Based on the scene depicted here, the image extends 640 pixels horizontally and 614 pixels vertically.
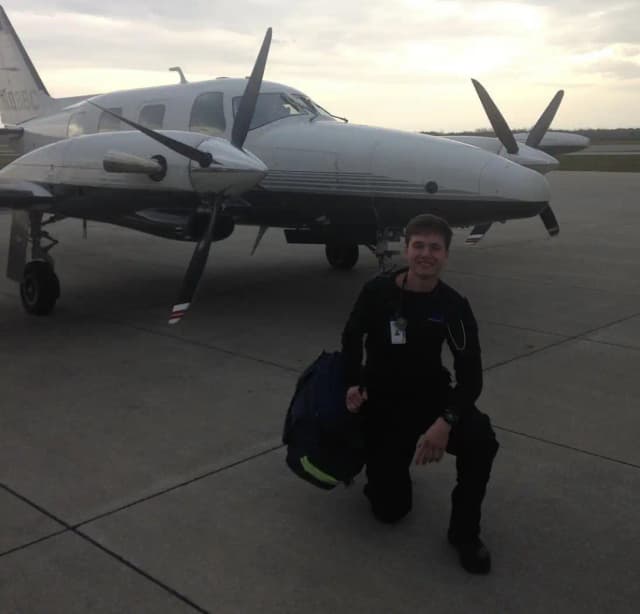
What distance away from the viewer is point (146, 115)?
32.1 feet

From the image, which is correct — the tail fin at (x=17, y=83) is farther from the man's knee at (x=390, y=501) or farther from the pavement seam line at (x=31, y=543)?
the man's knee at (x=390, y=501)

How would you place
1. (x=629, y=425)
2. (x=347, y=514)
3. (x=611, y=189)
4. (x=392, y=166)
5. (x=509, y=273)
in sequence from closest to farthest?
(x=347, y=514)
(x=629, y=425)
(x=392, y=166)
(x=509, y=273)
(x=611, y=189)

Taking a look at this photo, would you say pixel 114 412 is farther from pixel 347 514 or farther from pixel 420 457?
pixel 420 457

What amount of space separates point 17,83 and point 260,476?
518 inches

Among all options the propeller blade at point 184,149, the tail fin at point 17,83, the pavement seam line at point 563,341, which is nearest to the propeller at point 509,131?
the pavement seam line at point 563,341

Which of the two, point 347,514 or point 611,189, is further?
point 611,189

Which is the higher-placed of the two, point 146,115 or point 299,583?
point 146,115

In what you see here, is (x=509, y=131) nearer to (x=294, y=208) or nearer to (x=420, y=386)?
(x=294, y=208)

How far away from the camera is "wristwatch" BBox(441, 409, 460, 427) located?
3334 mm

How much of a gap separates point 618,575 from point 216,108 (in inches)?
295

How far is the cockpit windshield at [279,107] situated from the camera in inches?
357

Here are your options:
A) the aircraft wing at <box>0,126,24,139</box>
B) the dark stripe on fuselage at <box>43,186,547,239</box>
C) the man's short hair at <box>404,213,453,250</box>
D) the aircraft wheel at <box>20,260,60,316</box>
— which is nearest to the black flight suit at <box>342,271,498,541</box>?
the man's short hair at <box>404,213,453,250</box>

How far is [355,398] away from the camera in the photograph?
11.8 feet

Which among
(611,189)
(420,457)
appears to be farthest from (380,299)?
(611,189)
